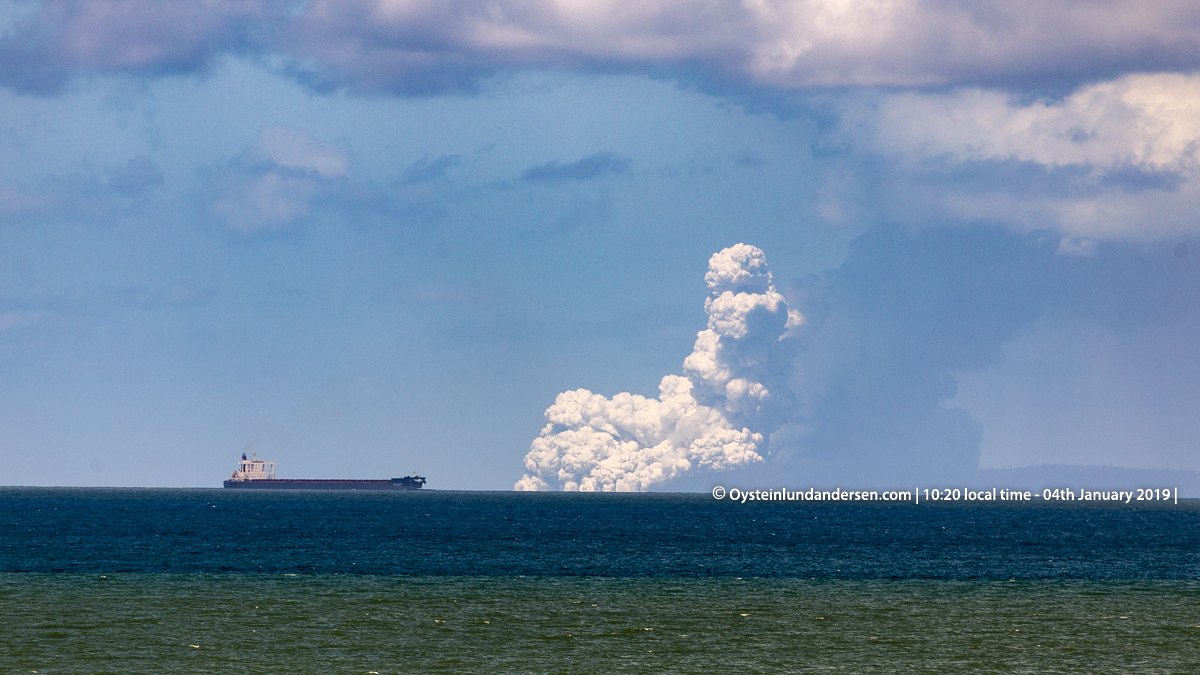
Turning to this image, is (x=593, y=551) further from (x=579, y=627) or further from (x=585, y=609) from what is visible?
(x=579, y=627)

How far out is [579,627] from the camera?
204 feet

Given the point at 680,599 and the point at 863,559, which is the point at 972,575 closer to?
the point at 863,559

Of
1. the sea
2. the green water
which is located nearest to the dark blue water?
the sea

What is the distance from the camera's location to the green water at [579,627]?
51.0m

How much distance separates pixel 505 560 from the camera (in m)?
114

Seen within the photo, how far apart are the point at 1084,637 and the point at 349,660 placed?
35.2 m

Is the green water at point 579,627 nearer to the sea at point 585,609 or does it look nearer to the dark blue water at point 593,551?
the sea at point 585,609

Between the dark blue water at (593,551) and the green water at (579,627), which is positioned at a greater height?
the green water at (579,627)

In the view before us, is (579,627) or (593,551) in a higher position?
(579,627)

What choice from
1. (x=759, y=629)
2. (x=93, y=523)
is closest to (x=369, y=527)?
(x=93, y=523)

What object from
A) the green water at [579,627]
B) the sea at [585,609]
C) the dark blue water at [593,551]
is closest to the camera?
the green water at [579,627]

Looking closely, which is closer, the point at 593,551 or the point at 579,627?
the point at 579,627

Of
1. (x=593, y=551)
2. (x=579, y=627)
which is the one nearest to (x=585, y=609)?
(x=579, y=627)

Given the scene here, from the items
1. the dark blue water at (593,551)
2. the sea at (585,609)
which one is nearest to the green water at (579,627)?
the sea at (585,609)
